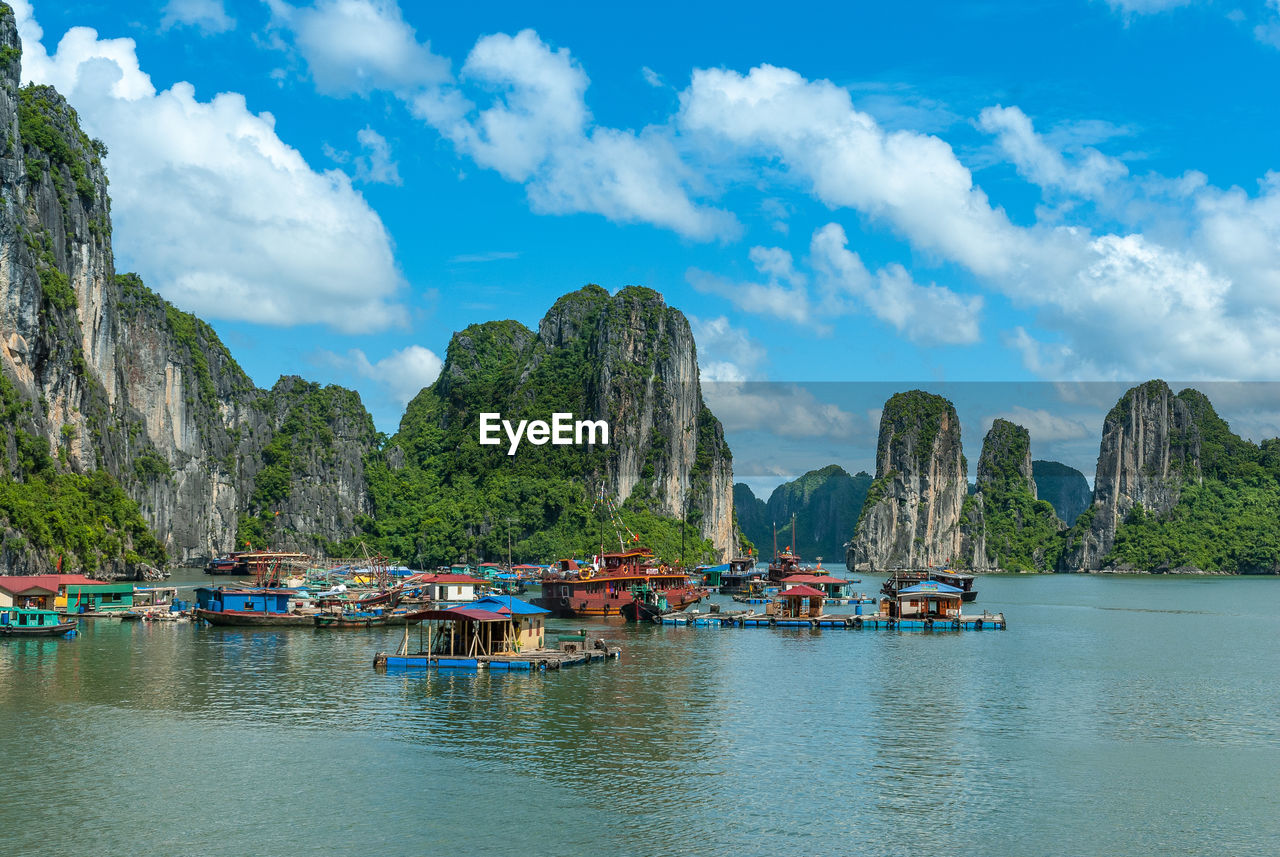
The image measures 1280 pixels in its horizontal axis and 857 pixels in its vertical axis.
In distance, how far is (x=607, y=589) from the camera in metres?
87.2

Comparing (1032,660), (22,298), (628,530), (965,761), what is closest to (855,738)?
(965,761)

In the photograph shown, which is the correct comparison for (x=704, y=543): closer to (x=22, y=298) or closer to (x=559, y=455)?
(x=559, y=455)

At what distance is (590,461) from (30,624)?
106 m

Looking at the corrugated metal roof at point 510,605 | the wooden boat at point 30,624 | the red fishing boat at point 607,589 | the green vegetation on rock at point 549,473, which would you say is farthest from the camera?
the green vegetation on rock at point 549,473

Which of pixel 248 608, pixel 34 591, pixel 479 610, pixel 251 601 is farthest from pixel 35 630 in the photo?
pixel 479 610

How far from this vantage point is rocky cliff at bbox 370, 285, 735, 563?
6255 inches

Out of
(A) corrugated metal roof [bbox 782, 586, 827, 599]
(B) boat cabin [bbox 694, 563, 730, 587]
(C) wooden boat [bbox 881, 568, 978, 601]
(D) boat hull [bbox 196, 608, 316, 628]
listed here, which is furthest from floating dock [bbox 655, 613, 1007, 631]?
(B) boat cabin [bbox 694, 563, 730, 587]

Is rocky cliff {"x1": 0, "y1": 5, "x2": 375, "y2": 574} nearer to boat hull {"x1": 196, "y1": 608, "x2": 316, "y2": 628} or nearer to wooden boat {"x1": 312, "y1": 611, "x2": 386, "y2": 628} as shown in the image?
boat hull {"x1": 196, "y1": 608, "x2": 316, "y2": 628}

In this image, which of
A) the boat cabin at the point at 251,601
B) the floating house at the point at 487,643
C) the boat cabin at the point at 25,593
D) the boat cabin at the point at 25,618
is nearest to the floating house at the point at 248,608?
the boat cabin at the point at 251,601

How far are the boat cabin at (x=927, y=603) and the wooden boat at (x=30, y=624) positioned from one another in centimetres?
Answer: 5029

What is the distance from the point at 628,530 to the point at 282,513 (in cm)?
6579

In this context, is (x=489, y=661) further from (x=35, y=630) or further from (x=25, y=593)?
(x=25, y=593)

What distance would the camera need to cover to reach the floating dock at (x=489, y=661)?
4812 centimetres

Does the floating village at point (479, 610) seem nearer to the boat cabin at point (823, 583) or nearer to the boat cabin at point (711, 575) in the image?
the boat cabin at point (823, 583)
